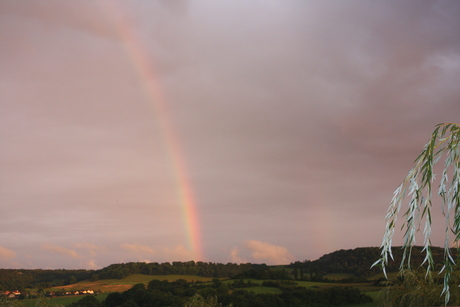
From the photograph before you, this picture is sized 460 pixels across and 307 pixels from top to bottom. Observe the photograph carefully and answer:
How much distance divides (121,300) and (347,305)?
37.5 metres

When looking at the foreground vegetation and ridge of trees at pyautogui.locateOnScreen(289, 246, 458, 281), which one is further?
ridge of trees at pyautogui.locateOnScreen(289, 246, 458, 281)

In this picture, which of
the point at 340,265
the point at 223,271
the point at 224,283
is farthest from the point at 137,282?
the point at 340,265

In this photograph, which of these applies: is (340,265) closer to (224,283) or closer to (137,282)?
(224,283)

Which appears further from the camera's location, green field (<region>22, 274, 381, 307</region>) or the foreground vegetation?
green field (<region>22, 274, 381, 307</region>)

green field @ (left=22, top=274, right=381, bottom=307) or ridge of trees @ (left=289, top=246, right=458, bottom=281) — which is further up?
ridge of trees @ (left=289, top=246, right=458, bottom=281)

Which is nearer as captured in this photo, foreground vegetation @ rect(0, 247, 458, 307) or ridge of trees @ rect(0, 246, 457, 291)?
foreground vegetation @ rect(0, 247, 458, 307)

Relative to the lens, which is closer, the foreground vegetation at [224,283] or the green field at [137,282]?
the foreground vegetation at [224,283]

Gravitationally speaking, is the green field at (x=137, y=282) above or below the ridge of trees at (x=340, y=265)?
below

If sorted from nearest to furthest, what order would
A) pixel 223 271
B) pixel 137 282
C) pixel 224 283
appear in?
pixel 224 283
pixel 137 282
pixel 223 271

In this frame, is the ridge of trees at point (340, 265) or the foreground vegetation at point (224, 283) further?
the ridge of trees at point (340, 265)

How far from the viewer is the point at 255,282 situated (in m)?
81.8

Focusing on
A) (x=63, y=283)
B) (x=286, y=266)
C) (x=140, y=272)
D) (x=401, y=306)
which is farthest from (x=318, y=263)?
(x=401, y=306)

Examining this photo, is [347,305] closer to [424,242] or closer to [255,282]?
[255,282]

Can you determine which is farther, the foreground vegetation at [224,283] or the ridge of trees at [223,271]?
the ridge of trees at [223,271]
